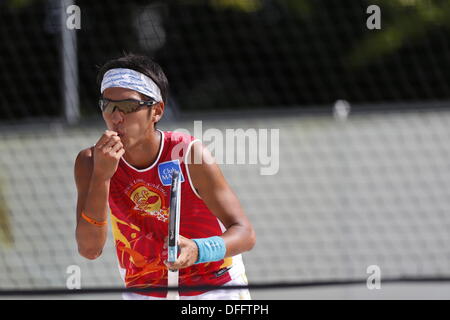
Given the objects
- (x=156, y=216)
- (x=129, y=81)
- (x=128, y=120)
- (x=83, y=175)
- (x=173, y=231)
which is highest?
(x=129, y=81)

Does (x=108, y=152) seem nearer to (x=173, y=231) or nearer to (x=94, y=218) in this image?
(x=94, y=218)

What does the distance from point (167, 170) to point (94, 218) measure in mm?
320

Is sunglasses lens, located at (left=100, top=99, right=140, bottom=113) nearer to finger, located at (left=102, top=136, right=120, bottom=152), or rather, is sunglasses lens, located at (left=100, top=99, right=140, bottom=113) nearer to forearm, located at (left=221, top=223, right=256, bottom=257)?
finger, located at (left=102, top=136, right=120, bottom=152)

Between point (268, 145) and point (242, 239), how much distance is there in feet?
8.48

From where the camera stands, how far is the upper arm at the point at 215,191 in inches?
114

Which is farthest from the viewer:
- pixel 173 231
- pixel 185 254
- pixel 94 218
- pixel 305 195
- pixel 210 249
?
pixel 305 195

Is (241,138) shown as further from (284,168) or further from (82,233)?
(82,233)

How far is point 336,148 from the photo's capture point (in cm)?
543

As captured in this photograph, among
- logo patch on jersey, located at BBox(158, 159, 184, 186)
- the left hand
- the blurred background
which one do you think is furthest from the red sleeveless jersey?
the blurred background

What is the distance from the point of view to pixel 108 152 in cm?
271

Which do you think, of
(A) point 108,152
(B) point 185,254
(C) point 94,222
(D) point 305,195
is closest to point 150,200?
(C) point 94,222

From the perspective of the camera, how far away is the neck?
2.95 meters

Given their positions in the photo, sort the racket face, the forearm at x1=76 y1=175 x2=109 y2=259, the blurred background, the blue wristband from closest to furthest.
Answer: the racket face → the blue wristband → the forearm at x1=76 y1=175 x2=109 y2=259 → the blurred background

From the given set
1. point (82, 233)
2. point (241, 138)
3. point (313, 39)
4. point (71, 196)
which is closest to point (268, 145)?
point (241, 138)
